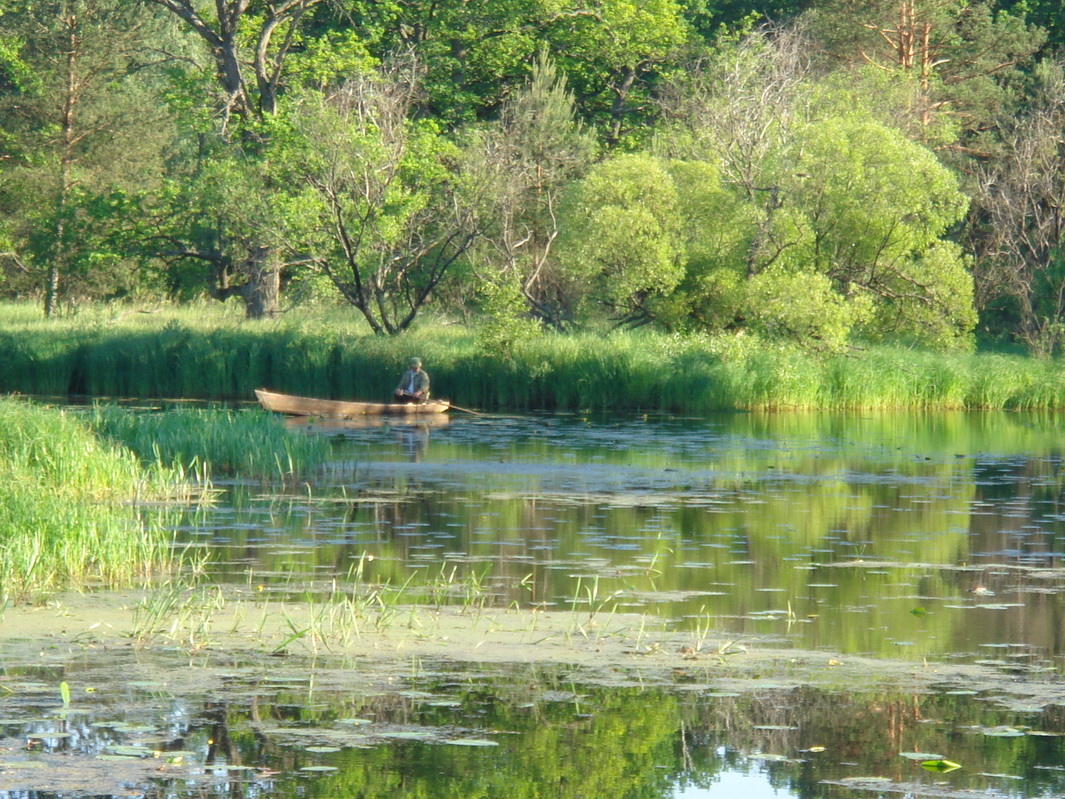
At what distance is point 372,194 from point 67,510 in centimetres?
2196

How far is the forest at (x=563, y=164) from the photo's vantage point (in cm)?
3209

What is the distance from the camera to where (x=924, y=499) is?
16891 millimetres

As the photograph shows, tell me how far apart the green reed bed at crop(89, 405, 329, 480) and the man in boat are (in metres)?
8.13

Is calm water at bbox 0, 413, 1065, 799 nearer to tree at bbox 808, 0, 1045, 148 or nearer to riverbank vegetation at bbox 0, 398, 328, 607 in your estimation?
riverbank vegetation at bbox 0, 398, 328, 607

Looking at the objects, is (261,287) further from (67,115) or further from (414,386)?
(414,386)

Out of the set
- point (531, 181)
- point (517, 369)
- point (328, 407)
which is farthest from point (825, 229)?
point (328, 407)

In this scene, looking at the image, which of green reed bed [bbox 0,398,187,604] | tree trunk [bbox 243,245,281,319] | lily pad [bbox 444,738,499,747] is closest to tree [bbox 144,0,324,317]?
tree trunk [bbox 243,245,281,319]

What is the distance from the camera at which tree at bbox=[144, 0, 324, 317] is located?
37406 mm

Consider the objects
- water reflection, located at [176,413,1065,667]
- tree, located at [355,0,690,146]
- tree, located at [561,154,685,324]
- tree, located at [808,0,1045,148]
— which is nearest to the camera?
water reflection, located at [176,413,1065,667]

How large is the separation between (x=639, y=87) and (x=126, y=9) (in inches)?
609

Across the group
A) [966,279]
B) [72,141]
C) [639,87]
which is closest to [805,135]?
[966,279]

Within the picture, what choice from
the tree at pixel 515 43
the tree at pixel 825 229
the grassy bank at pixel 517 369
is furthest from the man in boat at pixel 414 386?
the tree at pixel 515 43

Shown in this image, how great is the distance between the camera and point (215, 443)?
18.3m

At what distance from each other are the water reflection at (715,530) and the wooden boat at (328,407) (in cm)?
226
